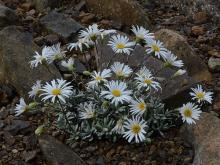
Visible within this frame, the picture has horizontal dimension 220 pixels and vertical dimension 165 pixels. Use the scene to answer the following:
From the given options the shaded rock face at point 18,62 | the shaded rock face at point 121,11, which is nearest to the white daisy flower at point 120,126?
the shaded rock face at point 18,62

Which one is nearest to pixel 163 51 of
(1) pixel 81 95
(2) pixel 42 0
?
(1) pixel 81 95

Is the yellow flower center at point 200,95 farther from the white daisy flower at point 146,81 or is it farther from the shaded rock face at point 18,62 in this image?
the shaded rock face at point 18,62

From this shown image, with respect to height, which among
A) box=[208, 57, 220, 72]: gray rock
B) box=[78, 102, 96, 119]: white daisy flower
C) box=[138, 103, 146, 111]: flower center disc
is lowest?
box=[78, 102, 96, 119]: white daisy flower

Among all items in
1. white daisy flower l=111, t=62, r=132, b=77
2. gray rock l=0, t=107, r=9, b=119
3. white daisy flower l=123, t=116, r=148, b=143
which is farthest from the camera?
gray rock l=0, t=107, r=9, b=119

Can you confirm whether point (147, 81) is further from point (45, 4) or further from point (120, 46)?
point (45, 4)

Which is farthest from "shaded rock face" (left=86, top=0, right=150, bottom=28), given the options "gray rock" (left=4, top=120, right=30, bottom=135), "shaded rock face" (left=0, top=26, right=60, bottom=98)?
"gray rock" (left=4, top=120, right=30, bottom=135)

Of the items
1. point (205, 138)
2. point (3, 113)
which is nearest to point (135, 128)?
point (205, 138)

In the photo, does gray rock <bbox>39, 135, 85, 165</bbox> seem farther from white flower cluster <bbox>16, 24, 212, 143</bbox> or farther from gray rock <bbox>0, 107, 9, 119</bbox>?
gray rock <bbox>0, 107, 9, 119</bbox>

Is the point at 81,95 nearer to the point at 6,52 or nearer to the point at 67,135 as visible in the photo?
the point at 67,135
